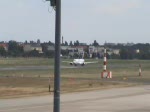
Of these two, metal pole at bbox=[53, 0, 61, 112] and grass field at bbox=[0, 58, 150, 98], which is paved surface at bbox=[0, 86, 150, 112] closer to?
grass field at bbox=[0, 58, 150, 98]

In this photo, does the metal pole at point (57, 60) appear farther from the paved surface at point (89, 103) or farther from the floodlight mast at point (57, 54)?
the paved surface at point (89, 103)

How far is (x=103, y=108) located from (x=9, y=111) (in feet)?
11.0

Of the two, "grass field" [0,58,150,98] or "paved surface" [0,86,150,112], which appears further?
"grass field" [0,58,150,98]

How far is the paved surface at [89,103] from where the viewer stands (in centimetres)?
1819

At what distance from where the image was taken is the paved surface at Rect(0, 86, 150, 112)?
1819cm

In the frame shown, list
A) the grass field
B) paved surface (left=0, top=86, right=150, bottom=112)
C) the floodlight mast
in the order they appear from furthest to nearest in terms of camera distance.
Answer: the grass field, paved surface (left=0, top=86, right=150, bottom=112), the floodlight mast

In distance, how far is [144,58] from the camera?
200m

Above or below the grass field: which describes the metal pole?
above

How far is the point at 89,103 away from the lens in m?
20.5

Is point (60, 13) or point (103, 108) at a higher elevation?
point (60, 13)

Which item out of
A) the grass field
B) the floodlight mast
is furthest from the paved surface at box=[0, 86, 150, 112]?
the floodlight mast

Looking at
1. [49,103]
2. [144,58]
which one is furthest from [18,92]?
[144,58]

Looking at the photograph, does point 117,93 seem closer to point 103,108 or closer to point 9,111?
point 103,108

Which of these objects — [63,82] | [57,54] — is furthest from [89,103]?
[63,82]
